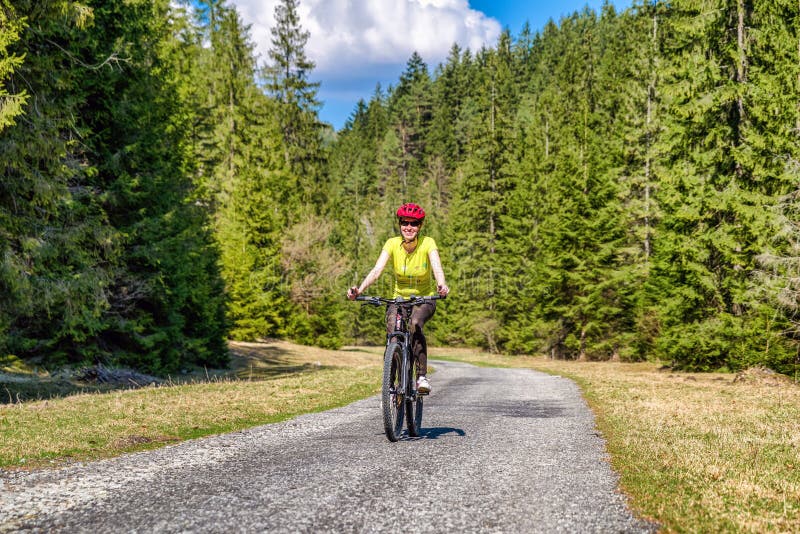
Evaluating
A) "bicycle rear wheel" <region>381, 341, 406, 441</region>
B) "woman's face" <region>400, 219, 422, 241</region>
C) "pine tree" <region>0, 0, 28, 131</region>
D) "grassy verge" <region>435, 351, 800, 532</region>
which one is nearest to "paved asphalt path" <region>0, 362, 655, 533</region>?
"bicycle rear wheel" <region>381, 341, 406, 441</region>

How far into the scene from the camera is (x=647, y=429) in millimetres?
8758

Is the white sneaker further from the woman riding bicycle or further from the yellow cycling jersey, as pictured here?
the yellow cycling jersey

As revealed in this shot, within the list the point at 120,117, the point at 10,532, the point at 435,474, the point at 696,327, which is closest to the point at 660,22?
the point at 696,327

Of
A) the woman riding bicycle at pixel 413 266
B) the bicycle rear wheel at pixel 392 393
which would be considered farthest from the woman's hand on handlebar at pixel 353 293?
the bicycle rear wheel at pixel 392 393

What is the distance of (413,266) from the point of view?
734 cm

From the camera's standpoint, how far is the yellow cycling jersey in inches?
288

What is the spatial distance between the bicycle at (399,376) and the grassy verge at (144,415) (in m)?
2.85

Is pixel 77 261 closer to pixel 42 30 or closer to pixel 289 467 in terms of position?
pixel 42 30

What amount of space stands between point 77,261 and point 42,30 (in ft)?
19.1

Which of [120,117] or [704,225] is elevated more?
[120,117]

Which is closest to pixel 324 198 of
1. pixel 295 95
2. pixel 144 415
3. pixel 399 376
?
pixel 295 95

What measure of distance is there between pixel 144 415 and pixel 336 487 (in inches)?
237

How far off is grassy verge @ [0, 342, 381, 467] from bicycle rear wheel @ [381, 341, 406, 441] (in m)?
2.83

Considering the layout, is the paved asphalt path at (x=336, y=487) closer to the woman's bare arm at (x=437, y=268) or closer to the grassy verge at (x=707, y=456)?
the grassy verge at (x=707, y=456)
